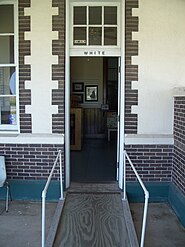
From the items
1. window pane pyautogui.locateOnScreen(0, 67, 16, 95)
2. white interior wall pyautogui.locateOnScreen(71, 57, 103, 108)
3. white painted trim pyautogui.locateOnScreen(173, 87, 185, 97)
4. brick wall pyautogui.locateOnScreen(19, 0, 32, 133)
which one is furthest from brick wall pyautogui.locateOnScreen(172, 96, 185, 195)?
white interior wall pyautogui.locateOnScreen(71, 57, 103, 108)

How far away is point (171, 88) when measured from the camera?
5.97 meters

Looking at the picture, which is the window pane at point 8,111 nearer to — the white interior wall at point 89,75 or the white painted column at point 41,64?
the white painted column at point 41,64

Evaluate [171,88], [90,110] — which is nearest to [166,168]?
[171,88]

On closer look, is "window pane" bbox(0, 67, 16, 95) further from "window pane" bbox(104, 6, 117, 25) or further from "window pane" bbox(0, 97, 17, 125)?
"window pane" bbox(104, 6, 117, 25)

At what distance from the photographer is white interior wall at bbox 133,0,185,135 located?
19.2 ft

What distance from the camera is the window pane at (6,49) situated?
20.1ft

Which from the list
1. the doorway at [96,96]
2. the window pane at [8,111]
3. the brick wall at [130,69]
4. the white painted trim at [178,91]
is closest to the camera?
the white painted trim at [178,91]

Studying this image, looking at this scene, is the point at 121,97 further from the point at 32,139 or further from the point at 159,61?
the point at 32,139

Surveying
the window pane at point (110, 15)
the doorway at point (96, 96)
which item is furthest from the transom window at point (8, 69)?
the doorway at point (96, 96)

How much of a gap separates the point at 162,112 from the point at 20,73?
2442mm

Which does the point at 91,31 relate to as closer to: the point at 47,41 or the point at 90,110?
the point at 47,41

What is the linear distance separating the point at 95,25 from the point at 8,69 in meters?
1.66

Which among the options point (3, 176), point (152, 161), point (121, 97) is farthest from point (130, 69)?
point (3, 176)

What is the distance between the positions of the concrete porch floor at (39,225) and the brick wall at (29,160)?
1.51 feet
